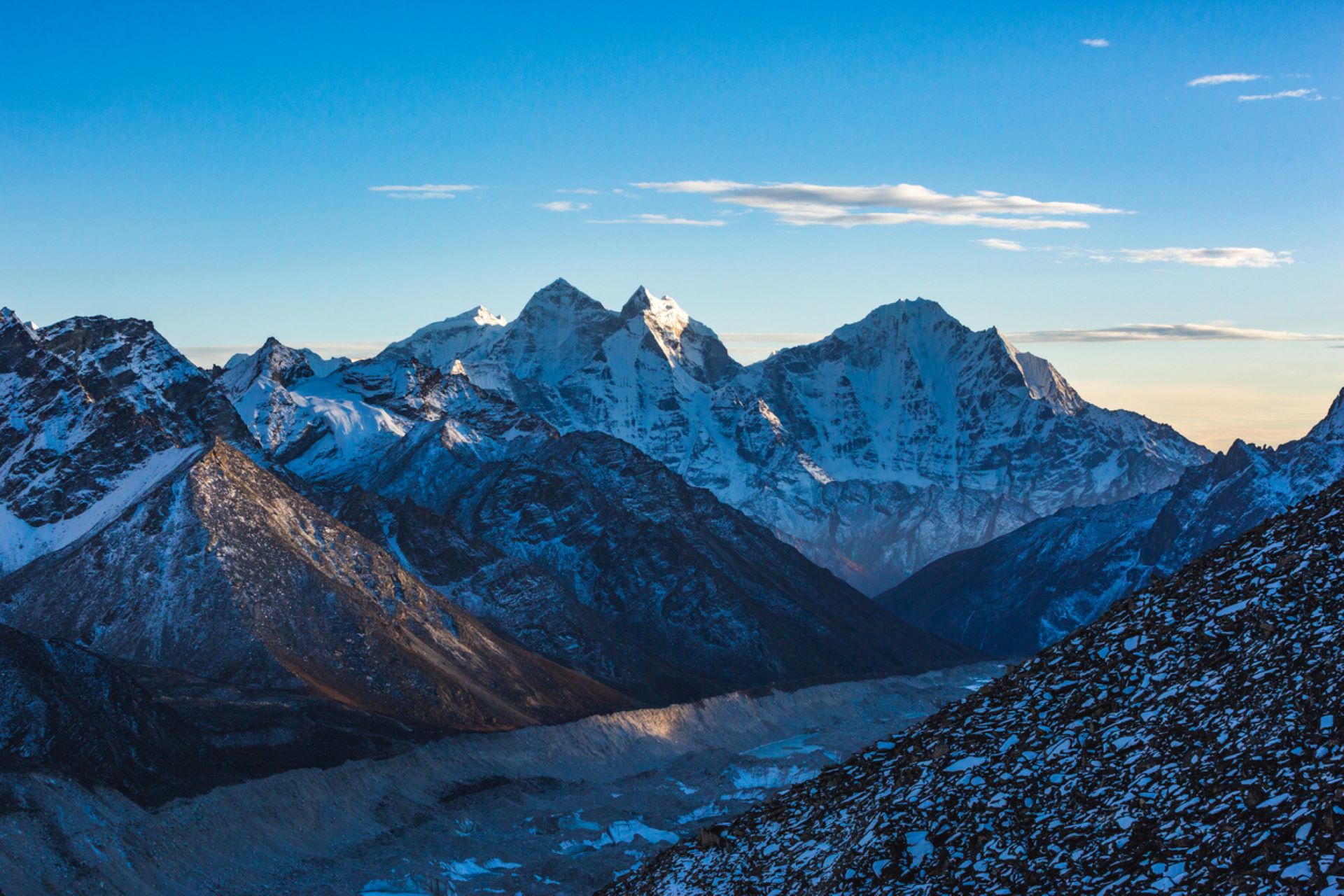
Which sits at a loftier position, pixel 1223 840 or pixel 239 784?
pixel 1223 840

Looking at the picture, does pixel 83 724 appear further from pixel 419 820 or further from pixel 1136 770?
pixel 1136 770

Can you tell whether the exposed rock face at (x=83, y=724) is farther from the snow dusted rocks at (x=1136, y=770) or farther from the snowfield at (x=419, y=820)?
the snow dusted rocks at (x=1136, y=770)

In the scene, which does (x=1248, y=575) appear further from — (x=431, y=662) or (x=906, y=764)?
(x=431, y=662)

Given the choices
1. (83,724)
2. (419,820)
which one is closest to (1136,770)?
(83,724)

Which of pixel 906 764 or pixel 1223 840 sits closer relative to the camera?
pixel 1223 840

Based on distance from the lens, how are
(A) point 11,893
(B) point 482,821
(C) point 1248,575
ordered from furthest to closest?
(B) point 482,821 < (A) point 11,893 < (C) point 1248,575

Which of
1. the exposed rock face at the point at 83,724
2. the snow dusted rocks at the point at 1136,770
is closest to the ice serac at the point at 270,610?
the exposed rock face at the point at 83,724

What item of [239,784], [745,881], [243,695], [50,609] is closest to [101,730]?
[239,784]
